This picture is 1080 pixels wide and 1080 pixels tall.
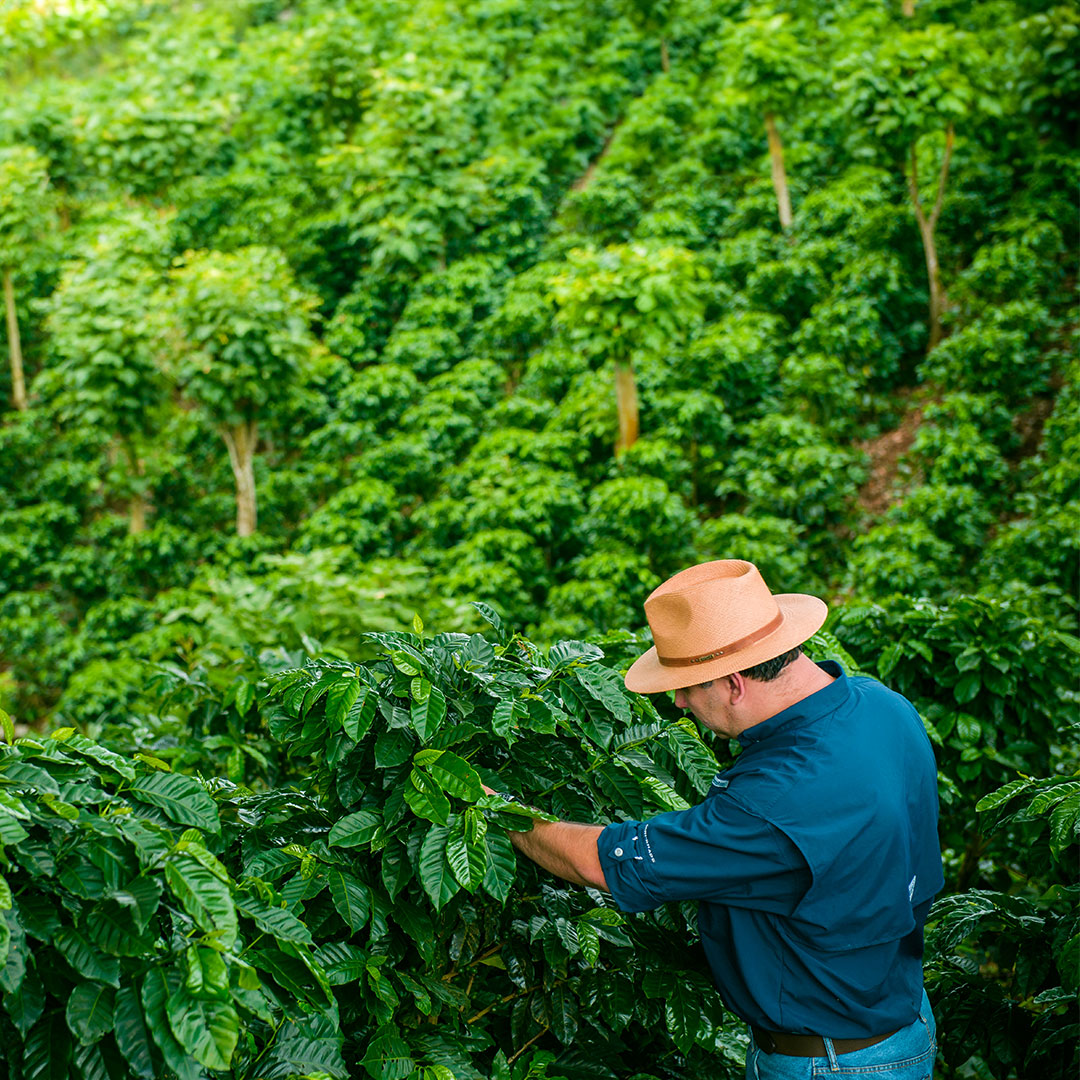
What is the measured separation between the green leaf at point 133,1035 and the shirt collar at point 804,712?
989 mm

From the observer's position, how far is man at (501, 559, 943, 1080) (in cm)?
143

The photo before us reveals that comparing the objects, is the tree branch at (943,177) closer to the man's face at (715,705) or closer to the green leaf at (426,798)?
the man's face at (715,705)

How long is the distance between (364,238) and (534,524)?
18.3 ft

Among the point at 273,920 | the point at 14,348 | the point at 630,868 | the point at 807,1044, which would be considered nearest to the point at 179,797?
the point at 273,920

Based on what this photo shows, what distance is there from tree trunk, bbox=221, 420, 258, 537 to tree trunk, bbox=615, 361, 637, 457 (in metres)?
3.21

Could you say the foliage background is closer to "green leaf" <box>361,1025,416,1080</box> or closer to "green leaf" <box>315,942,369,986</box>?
"green leaf" <box>361,1025,416,1080</box>

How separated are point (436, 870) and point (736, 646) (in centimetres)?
61

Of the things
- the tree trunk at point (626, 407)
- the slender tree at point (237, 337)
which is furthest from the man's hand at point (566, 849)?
the slender tree at point (237, 337)

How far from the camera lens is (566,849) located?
1559 mm

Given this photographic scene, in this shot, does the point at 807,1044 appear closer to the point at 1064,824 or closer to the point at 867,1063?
the point at 867,1063

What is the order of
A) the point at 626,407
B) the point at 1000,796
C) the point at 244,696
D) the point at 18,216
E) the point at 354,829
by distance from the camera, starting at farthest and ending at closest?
the point at 18,216 → the point at 626,407 → the point at 244,696 → the point at 1000,796 → the point at 354,829

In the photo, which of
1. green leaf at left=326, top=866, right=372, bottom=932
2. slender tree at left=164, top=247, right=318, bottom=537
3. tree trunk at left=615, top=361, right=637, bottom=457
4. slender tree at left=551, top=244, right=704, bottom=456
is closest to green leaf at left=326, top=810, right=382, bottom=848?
green leaf at left=326, top=866, right=372, bottom=932

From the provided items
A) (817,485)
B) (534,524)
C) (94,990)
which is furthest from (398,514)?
(94,990)

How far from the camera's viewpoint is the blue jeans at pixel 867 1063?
153cm
